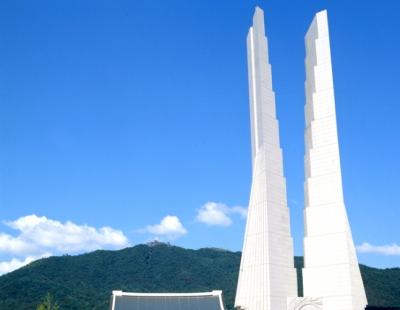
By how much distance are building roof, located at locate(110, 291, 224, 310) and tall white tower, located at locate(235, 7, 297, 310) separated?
2.32m

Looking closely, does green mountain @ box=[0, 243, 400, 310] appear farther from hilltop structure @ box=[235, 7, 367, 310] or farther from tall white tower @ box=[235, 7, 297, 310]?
tall white tower @ box=[235, 7, 297, 310]

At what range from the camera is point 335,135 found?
→ 25.4m

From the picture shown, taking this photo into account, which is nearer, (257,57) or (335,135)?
(335,135)

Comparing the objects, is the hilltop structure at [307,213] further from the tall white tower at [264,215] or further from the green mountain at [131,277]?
the green mountain at [131,277]

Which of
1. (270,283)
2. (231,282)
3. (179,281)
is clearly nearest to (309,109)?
(270,283)

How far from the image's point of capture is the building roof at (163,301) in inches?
1000

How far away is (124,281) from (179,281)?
779 centimetres

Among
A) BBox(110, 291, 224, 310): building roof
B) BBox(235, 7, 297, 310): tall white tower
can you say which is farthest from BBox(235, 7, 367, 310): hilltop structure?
BBox(110, 291, 224, 310): building roof

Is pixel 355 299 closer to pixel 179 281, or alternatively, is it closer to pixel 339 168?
pixel 339 168

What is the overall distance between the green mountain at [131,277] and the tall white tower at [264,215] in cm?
2564

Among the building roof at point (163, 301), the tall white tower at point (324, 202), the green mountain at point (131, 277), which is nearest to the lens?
the tall white tower at point (324, 202)

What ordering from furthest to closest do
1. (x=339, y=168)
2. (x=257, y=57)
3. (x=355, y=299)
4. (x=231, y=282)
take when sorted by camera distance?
1. (x=231, y=282)
2. (x=257, y=57)
3. (x=339, y=168)
4. (x=355, y=299)

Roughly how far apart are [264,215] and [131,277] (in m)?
59.2

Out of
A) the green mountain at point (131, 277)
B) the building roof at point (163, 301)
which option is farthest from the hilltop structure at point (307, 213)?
the green mountain at point (131, 277)
